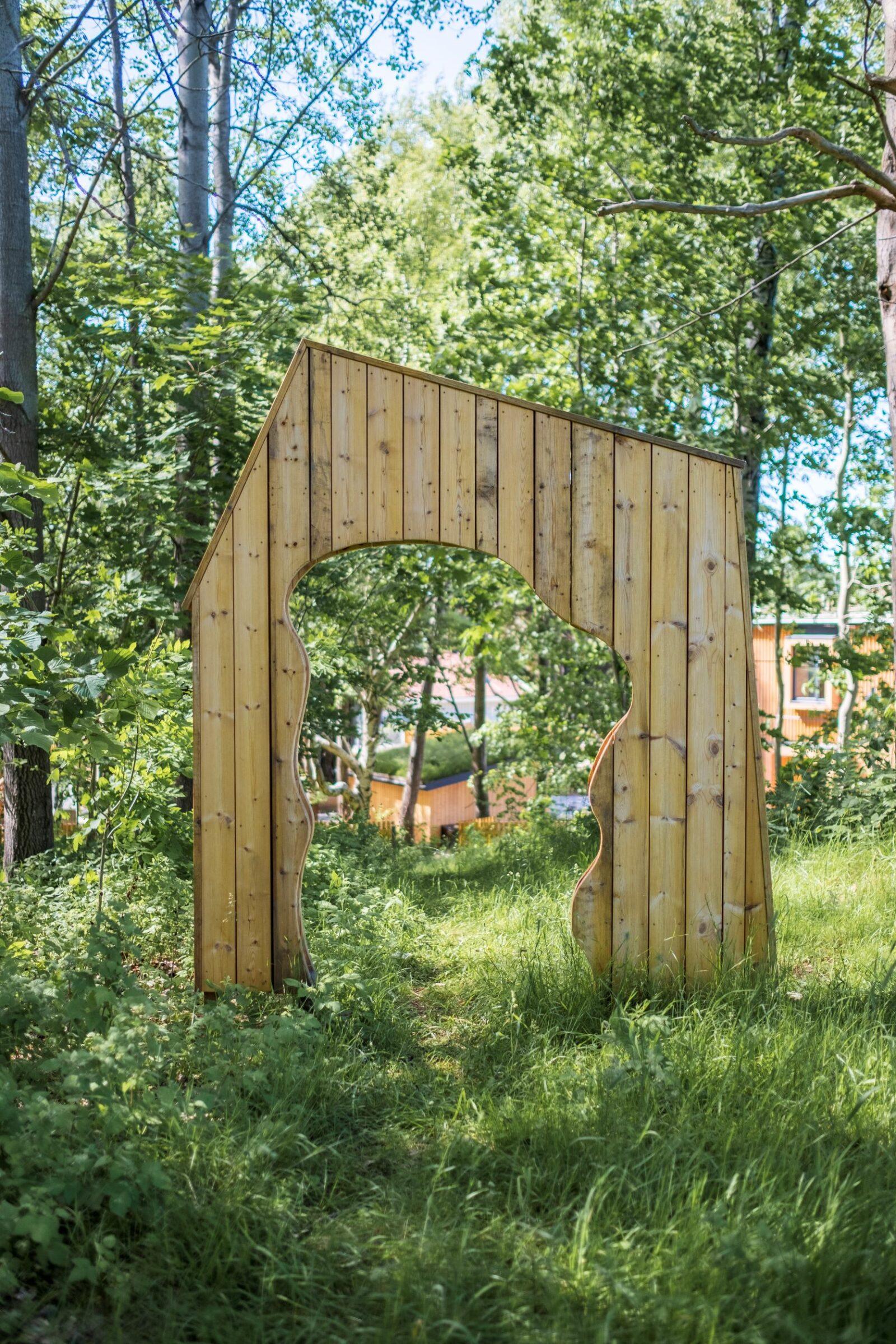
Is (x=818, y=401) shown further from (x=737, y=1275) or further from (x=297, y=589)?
(x=737, y=1275)

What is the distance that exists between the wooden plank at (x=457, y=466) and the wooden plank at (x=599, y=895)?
45.6 inches

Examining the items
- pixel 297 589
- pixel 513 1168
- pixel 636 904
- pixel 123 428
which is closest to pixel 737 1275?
pixel 513 1168

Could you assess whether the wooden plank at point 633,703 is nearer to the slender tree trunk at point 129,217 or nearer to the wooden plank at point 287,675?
the wooden plank at point 287,675

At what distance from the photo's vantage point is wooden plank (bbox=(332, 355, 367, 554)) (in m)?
4.25

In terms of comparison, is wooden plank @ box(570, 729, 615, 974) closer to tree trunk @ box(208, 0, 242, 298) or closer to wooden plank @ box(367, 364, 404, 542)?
wooden plank @ box(367, 364, 404, 542)

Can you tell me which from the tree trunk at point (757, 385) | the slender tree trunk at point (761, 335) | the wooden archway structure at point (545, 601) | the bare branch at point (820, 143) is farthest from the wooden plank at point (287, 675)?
the tree trunk at point (757, 385)

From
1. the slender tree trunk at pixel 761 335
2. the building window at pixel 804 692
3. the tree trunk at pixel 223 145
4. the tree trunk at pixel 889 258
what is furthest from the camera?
the building window at pixel 804 692

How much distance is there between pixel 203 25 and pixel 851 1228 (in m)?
9.49

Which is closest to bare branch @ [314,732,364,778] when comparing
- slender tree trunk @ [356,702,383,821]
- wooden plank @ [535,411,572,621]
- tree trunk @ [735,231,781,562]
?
slender tree trunk @ [356,702,383,821]

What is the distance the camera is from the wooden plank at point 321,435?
13.9ft

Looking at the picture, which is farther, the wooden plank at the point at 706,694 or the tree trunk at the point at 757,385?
the tree trunk at the point at 757,385

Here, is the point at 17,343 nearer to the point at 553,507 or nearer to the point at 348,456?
the point at 348,456

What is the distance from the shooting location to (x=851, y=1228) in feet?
8.19

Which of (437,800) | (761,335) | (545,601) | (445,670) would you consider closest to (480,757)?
(437,800)
